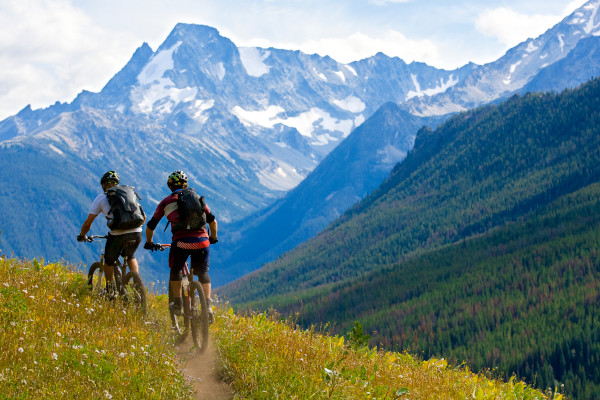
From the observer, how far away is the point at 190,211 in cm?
1234

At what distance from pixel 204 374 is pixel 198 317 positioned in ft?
6.89

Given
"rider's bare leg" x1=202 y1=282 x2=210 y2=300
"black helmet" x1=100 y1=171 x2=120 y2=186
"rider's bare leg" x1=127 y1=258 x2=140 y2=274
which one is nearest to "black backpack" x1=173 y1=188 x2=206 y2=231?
"rider's bare leg" x1=202 y1=282 x2=210 y2=300

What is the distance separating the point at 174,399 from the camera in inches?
332

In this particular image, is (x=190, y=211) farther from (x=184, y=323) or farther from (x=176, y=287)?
(x=184, y=323)

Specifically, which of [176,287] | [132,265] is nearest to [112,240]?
[132,265]

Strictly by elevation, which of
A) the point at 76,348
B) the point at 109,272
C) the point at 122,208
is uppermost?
the point at 122,208

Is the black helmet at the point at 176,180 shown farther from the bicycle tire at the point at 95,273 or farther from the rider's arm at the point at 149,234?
the bicycle tire at the point at 95,273

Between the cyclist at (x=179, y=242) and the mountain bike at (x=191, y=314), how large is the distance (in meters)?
0.14

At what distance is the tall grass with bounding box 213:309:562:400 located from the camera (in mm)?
8656

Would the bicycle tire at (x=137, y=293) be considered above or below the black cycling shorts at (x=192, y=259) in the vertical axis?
below

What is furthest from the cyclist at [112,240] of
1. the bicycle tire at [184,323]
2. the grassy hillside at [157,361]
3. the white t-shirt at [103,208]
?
the bicycle tire at [184,323]

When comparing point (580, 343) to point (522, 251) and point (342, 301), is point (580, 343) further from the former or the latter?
point (342, 301)

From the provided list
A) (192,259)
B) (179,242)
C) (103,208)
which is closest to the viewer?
(179,242)

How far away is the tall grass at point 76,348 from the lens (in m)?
8.08
